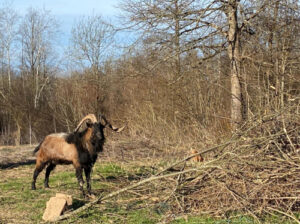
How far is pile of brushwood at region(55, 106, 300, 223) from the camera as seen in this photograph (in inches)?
232

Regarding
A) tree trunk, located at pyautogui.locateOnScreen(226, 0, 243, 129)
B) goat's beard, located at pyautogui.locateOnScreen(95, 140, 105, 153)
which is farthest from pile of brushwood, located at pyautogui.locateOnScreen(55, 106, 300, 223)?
tree trunk, located at pyautogui.locateOnScreen(226, 0, 243, 129)

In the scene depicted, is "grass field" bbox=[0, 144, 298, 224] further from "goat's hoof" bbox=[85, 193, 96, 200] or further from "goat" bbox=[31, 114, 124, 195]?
"goat" bbox=[31, 114, 124, 195]

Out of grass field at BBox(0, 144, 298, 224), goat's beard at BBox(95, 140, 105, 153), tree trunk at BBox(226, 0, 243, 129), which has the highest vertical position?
tree trunk at BBox(226, 0, 243, 129)

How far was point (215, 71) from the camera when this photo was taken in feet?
44.9

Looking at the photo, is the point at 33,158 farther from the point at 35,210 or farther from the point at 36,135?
the point at 36,135

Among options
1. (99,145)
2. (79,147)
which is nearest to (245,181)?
(99,145)

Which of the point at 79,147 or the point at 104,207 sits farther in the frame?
the point at 79,147

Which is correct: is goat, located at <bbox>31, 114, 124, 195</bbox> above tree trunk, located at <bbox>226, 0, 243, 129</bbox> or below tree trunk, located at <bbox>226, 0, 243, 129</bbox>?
below

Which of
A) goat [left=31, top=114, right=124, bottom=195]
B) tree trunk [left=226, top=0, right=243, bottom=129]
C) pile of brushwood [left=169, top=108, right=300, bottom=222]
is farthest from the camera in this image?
tree trunk [left=226, top=0, right=243, bottom=129]

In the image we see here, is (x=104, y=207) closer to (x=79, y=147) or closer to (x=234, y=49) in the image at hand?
(x=79, y=147)

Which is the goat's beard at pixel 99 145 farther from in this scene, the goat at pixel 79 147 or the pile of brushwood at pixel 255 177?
the pile of brushwood at pixel 255 177

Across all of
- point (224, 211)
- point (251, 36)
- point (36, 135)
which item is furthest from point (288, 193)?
point (36, 135)

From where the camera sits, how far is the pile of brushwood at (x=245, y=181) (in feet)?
19.4

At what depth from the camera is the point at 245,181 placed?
20.1 feet
